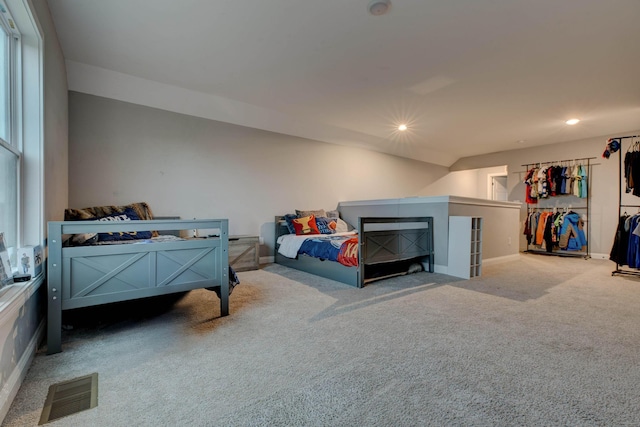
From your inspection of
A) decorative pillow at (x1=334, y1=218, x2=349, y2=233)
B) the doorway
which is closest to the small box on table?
decorative pillow at (x1=334, y1=218, x2=349, y2=233)

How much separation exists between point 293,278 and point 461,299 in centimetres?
183

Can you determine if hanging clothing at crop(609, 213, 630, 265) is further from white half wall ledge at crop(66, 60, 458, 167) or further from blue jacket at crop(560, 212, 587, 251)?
white half wall ledge at crop(66, 60, 458, 167)

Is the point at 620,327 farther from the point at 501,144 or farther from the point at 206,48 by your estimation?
the point at 501,144

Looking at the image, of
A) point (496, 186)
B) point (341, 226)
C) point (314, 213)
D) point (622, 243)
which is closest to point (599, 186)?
point (622, 243)

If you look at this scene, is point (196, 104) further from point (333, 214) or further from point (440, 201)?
point (440, 201)

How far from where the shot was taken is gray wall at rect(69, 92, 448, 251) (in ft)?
10.7

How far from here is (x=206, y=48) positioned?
2.76m

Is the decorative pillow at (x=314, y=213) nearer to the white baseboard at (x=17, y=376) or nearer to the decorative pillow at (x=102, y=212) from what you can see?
the decorative pillow at (x=102, y=212)

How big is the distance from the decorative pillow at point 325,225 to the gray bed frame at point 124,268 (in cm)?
243

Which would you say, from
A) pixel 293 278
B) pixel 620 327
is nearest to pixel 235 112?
pixel 293 278

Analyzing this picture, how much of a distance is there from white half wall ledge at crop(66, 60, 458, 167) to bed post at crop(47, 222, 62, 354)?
2413 mm

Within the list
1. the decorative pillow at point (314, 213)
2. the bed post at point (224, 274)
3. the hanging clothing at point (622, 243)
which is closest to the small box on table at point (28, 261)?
the bed post at point (224, 274)

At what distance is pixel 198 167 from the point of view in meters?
3.95

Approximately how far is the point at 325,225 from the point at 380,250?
1524 millimetres
